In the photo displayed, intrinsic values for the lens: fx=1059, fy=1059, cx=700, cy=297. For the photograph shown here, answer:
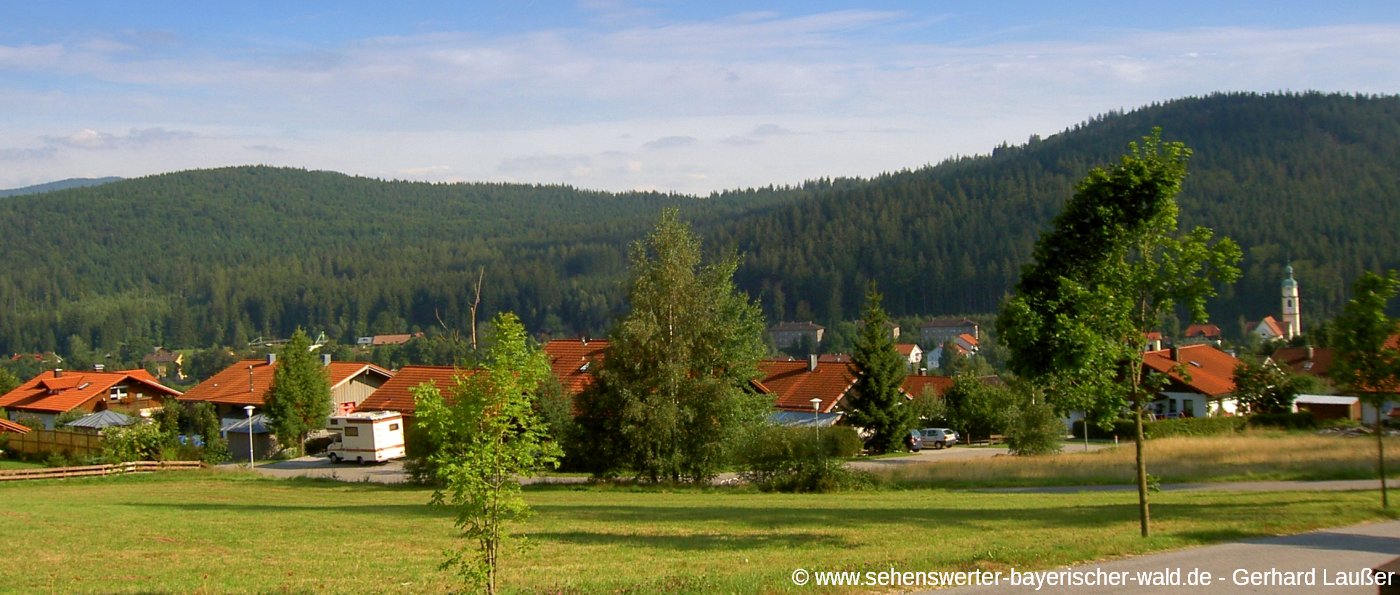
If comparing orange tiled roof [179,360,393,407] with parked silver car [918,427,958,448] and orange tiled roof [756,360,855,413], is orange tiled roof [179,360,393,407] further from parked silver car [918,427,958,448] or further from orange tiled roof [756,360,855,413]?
parked silver car [918,427,958,448]

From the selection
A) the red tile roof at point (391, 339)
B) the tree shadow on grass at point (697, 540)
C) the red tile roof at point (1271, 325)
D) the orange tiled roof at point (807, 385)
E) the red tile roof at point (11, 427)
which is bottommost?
the red tile roof at point (1271, 325)

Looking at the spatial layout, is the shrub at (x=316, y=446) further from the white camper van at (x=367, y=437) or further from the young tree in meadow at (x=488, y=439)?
the young tree in meadow at (x=488, y=439)

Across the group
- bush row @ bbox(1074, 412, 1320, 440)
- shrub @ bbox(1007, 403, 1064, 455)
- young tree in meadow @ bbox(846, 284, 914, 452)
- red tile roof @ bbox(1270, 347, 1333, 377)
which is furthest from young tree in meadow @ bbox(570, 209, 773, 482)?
red tile roof @ bbox(1270, 347, 1333, 377)

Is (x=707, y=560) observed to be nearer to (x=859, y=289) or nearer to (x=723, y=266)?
(x=723, y=266)

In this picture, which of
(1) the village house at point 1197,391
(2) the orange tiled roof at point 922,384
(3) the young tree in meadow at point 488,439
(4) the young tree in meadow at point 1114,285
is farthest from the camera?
(1) the village house at point 1197,391

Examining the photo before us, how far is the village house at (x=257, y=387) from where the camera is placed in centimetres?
6384

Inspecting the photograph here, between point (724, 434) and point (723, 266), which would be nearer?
point (724, 434)

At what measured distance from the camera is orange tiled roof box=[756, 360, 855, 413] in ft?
181

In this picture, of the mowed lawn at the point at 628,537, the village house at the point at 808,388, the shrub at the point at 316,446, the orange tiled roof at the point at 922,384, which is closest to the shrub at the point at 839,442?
→ the mowed lawn at the point at 628,537

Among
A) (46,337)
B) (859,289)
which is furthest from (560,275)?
(46,337)

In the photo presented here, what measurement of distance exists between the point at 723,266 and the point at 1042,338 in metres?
24.0

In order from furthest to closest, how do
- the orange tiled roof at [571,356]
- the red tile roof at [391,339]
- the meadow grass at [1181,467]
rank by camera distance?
the red tile roof at [391,339]
the orange tiled roof at [571,356]
the meadow grass at [1181,467]

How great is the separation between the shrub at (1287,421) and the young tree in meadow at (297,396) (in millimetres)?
47192

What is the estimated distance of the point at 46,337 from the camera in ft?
559
